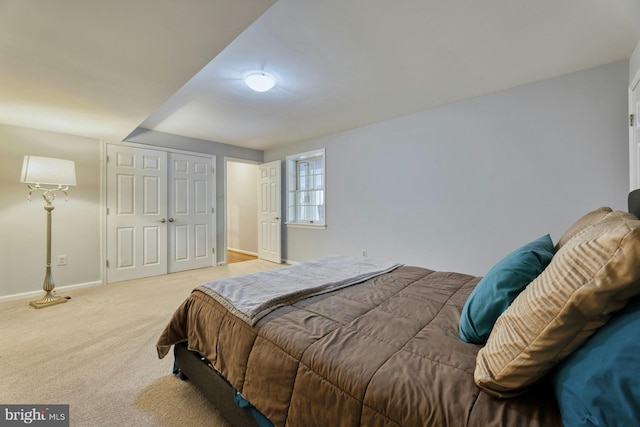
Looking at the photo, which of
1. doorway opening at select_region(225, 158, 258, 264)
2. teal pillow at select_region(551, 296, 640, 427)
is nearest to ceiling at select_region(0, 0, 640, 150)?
teal pillow at select_region(551, 296, 640, 427)

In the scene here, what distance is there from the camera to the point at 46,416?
1.44 m

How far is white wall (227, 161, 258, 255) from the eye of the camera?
6535 millimetres

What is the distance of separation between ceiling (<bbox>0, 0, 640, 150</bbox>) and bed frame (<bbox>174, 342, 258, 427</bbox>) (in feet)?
6.22

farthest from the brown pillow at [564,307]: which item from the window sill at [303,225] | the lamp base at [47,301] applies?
the lamp base at [47,301]

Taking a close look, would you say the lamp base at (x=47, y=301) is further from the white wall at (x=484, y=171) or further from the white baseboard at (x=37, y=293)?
the white wall at (x=484, y=171)

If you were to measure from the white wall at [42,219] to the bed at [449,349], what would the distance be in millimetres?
3294

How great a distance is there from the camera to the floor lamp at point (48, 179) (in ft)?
9.44

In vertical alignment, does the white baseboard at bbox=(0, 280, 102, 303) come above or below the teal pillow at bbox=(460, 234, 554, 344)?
below

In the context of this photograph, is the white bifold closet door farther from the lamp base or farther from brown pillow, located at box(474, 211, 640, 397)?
brown pillow, located at box(474, 211, 640, 397)

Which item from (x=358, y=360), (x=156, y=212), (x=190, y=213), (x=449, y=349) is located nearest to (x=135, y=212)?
(x=156, y=212)

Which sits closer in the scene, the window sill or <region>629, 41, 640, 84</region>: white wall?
<region>629, 41, 640, 84</region>: white wall

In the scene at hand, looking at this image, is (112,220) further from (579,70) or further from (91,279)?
(579,70)

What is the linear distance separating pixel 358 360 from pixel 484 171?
113 inches

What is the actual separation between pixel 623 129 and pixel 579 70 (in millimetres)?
653
